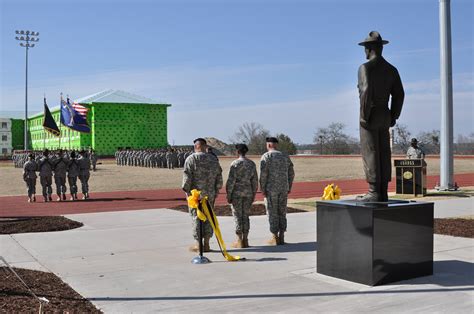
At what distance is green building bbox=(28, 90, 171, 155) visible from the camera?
268ft

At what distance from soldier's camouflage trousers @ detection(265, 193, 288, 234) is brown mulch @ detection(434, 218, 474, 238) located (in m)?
3.22

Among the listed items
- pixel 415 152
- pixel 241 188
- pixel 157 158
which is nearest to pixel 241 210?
pixel 241 188

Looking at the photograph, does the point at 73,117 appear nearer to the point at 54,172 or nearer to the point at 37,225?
the point at 54,172

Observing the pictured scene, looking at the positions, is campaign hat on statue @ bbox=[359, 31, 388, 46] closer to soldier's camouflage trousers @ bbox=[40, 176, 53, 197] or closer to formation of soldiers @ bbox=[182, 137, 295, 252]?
formation of soldiers @ bbox=[182, 137, 295, 252]

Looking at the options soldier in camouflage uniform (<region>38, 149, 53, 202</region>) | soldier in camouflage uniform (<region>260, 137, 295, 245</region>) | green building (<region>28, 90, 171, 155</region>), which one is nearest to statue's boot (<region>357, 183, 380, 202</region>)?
soldier in camouflage uniform (<region>260, 137, 295, 245</region>)

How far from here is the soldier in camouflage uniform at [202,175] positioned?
8.24m

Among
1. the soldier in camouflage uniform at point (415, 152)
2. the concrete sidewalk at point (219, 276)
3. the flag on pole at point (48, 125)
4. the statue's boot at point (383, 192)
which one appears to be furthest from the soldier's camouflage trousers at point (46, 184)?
the flag on pole at point (48, 125)

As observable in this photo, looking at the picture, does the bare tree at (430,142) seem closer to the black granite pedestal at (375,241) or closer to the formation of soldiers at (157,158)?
the formation of soldiers at (157,158)

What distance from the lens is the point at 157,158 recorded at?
4578cm

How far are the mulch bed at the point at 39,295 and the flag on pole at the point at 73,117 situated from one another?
37593mm

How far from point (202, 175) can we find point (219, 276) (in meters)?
2.06

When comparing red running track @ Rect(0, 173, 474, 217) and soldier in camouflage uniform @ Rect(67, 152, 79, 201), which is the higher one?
soldier in camouflage uniform @ Rect(67, 152, 79, 201)

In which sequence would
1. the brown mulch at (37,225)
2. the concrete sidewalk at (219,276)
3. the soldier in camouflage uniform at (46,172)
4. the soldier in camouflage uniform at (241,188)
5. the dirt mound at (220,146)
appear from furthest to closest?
the dirt mound at (220,146) < the soldier in camouflage uniform at (46,172) < the brown mulch at (37,225) < the soldier in camouflage uniform at (241,188) < the concrete sidewalk at (219,276)

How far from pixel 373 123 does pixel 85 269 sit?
14.1ft
